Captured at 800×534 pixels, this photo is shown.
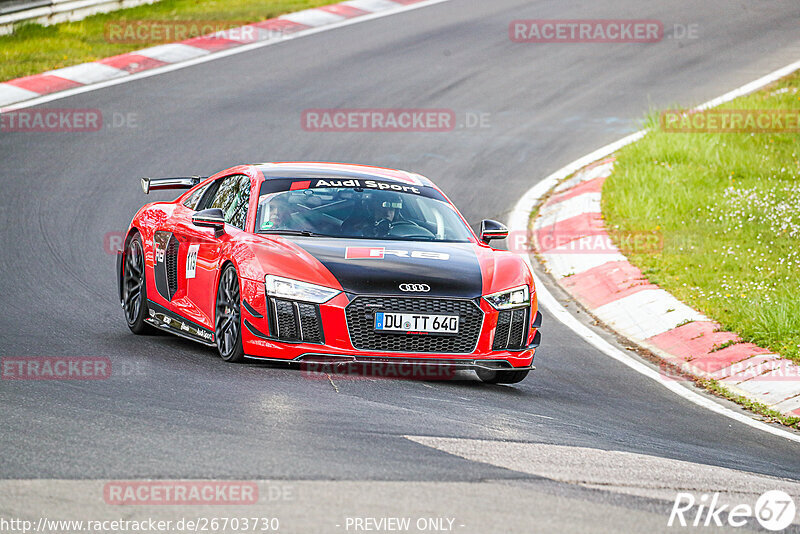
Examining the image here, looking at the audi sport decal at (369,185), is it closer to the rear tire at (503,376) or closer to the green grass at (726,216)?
the rear tire at (503,376)

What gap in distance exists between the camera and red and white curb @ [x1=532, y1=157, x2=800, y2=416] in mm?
9320

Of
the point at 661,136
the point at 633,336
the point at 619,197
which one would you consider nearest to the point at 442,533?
the point at 633,336

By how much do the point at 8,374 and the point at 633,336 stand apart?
566cm

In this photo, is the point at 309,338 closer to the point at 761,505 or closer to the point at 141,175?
the point at 761,505

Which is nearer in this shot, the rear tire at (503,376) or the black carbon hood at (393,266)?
the black carbon hood at (393,266)

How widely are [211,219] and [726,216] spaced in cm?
751

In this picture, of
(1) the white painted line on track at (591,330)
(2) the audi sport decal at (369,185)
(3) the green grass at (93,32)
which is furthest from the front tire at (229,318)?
(3) the green grass at (93,32)

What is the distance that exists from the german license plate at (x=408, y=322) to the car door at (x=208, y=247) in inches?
53.9

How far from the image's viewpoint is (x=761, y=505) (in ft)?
18.0

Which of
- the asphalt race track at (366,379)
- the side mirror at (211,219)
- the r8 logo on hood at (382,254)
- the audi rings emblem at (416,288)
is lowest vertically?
the asphalt race track at (366,379)

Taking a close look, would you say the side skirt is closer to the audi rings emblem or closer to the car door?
the car door

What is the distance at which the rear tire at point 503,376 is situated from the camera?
8375 mm

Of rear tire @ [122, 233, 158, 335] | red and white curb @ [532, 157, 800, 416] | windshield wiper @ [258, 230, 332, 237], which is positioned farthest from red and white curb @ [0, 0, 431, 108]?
windshield wiper @ [258, 230, 332, 237]

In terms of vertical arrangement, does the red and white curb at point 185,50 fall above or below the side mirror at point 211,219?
below
